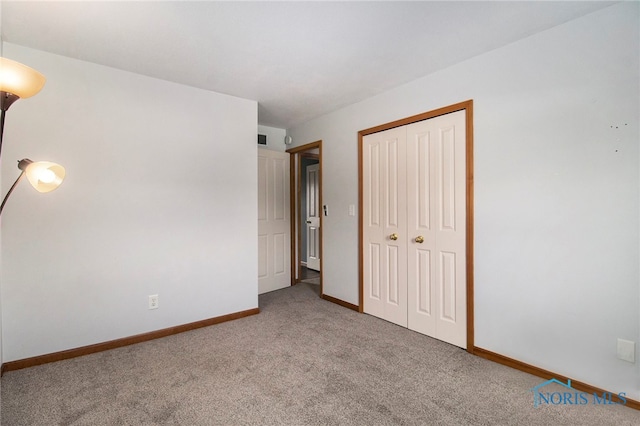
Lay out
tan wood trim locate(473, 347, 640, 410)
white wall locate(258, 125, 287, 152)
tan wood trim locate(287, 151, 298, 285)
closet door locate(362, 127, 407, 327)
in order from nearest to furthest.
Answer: tan wood trim locate(473, 347, 640, 410), closet door locate(362, 127, 407, 327), white wall locate(258, 125, 287, 152), tan wood trim locate(287, 151, 298, 285)

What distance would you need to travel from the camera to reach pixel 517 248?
7.30 feet

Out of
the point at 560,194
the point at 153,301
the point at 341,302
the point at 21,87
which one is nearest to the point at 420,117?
the point at 560,194

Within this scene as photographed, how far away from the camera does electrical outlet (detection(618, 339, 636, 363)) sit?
1770 mm

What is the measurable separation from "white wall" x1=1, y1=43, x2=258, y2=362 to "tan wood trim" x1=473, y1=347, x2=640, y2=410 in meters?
2.34

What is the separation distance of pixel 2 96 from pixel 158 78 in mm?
1809

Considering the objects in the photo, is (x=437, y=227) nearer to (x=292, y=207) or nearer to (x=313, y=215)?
(x=292, y=207)

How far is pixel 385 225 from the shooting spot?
3.20 metres

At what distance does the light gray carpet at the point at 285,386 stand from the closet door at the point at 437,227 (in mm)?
231

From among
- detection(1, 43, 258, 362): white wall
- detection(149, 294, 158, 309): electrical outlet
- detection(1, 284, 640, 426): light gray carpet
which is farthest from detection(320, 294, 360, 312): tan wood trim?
detection(149, 294, 158, 309): electrical outlet

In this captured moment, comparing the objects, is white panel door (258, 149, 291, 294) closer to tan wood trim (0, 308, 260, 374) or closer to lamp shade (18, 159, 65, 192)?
tan wood trim (0, 308, 260, 374)

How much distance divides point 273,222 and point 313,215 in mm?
1434

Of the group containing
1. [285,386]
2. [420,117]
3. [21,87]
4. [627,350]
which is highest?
[420,117]

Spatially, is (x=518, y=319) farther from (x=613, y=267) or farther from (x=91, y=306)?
(x=91, y=306)

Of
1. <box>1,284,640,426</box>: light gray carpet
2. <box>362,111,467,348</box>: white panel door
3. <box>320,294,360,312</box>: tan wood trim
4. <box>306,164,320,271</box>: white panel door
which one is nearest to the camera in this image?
<box>1,284,640,426</box>: light gray carpet
